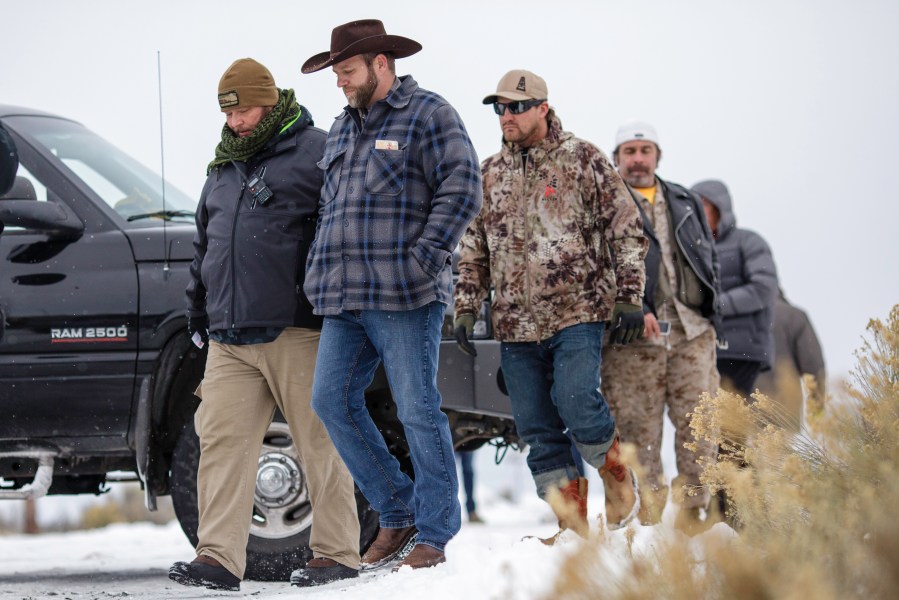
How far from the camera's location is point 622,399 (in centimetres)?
605

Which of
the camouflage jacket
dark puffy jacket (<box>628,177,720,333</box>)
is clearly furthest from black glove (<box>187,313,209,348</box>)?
dark puffy jacket (<box>628,177,720,333</box>)

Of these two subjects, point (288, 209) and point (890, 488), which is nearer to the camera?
point (890, 488)

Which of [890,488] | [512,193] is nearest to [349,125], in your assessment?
[512,193]

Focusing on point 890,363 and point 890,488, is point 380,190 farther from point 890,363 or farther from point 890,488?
point 890,488

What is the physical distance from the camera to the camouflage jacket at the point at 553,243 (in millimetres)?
5250

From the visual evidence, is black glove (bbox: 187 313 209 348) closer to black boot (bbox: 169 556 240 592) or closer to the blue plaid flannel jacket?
the blue plaid flannel jacket

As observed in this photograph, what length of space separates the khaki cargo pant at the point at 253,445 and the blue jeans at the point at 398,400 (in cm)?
16

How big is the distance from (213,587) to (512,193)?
6.57 feet

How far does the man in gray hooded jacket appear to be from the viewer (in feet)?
23.7

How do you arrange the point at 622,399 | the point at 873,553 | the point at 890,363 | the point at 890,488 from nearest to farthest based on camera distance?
the point at 873,553, the point at 890,488, the point at 890,363, the point at 622,399

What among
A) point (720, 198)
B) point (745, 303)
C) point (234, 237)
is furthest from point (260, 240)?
point (720, 198)

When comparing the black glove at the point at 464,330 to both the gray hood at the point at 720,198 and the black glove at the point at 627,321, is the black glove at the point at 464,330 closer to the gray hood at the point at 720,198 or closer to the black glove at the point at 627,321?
the black glove at the point at 627,321

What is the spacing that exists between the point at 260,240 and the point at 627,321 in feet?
4.90

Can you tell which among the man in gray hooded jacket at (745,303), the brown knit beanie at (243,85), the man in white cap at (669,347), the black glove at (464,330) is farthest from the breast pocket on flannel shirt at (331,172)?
the man in gray hooded jacket at (745,303)
